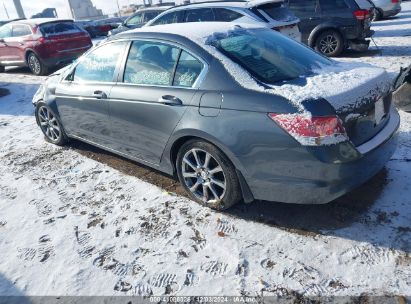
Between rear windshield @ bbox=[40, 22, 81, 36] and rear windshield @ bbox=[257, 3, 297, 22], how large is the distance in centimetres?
622

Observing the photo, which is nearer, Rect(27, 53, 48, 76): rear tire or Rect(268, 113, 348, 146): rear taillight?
Rect(268, 113, 348, 146): rear taillight

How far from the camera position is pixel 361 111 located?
285 centimetres

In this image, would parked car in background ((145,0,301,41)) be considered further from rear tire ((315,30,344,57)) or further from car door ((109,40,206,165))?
car door ((109,40,206,165))

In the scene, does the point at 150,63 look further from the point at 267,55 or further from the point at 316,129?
the point at 316,129

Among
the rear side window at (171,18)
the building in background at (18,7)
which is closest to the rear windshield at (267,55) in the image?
the rear side window at (171,18)

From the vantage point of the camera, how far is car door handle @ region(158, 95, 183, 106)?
3346 millimetres

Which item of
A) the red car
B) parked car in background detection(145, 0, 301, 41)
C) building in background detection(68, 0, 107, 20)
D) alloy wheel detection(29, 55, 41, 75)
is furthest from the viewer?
building in background detection(68, 0, 107, 20)

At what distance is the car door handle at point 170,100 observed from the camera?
3.35 m

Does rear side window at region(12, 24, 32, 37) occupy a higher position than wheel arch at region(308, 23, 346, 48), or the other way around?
rear side window at region(12, 24, 32, 37)

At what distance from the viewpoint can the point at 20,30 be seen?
11.2m

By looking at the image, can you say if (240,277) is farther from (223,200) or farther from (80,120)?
(80,120)

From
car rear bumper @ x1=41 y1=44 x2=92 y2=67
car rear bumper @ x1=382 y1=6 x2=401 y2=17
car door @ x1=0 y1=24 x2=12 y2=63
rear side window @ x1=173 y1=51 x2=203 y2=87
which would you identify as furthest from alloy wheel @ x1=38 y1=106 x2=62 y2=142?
car rear bumper @ x1=382 y1=6 x2=401 y2=17

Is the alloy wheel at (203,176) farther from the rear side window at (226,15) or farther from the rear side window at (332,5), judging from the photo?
the rear side window at (332,5)

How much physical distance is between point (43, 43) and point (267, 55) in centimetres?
898
